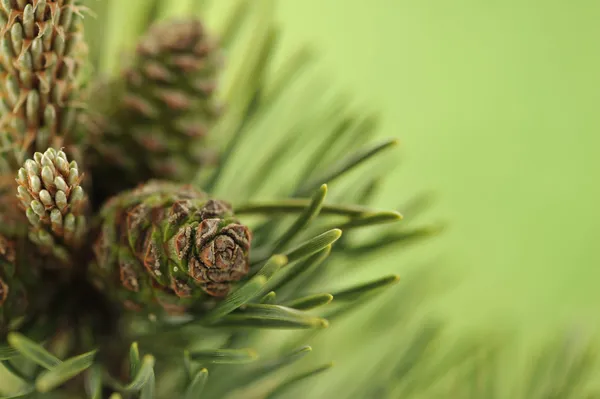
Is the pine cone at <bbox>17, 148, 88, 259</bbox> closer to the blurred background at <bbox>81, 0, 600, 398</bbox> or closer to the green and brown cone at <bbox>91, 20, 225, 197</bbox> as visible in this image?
the green and brown cone at <bbox>91, 20, 225, 197</bbox>

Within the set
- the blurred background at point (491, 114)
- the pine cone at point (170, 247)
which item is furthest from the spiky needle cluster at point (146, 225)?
the blurred background at point (491, 114)

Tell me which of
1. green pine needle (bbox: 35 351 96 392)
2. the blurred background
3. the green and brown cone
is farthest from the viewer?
the blurred background

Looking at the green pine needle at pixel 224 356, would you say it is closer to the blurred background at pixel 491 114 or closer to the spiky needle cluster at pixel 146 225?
the spiky needle cluster at pixel 146 225

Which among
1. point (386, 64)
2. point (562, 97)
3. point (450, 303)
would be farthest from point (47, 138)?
point (562, 97)

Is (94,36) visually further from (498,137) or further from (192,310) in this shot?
(498,137)

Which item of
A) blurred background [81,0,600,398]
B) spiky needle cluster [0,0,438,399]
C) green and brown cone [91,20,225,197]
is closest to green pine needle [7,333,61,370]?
spiky needle cluster [0,0,438,399]

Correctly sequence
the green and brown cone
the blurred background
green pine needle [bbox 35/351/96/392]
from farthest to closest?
1. the blurred background
2. the green and brown cone
3. green pine needle [bbox 35/351/96/392]

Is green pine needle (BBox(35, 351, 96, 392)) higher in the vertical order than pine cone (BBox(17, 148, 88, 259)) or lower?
lower

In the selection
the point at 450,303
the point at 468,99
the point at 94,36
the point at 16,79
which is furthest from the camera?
the point at 468,99
